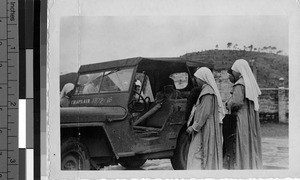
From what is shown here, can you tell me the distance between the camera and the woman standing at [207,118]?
2.12m

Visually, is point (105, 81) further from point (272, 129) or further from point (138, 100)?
point (272, 129)

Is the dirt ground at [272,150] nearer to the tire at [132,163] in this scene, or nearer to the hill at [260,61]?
the tire at [132,163]

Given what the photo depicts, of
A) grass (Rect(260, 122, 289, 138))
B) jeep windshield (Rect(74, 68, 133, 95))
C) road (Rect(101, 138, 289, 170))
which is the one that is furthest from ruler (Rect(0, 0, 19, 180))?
grass (Rect(260, 122, 289, 138))

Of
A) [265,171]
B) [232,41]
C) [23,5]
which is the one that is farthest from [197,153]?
[23,5]

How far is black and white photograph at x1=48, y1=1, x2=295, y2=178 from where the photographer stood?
2.11 m

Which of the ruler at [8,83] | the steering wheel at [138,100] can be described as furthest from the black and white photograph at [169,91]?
the ruler at [8,83]

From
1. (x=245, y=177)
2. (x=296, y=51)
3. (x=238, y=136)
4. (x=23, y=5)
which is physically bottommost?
(x=245, y=177)

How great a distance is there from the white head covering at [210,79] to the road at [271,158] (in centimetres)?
19

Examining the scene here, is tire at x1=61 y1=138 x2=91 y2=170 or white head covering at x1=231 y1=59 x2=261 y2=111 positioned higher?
white head covering at x1=231 y1=59 x2=261 y2=111

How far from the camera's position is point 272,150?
7.00 feet

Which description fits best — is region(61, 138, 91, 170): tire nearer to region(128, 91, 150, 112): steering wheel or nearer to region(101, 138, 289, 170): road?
region(101, 138, 289, 170): road

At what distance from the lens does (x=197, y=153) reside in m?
2.14

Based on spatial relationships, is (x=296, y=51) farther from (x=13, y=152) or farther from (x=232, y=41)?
(x=13, y=152)

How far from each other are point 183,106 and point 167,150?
172 mm
